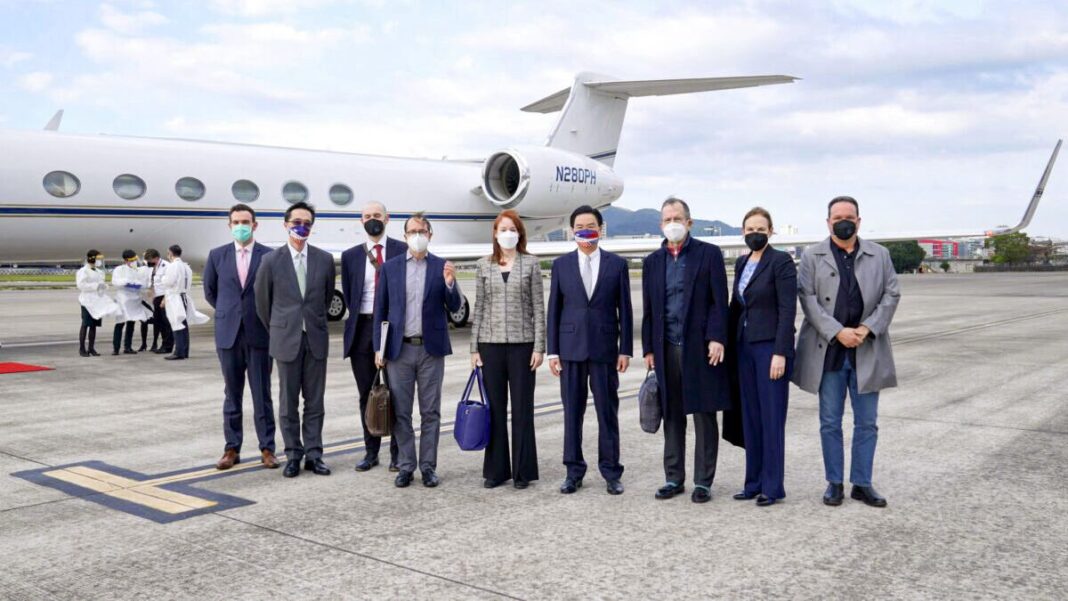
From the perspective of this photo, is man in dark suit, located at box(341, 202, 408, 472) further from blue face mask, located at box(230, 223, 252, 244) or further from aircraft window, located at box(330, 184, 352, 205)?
aircraft window, located at box(330, 184, 352, 205)

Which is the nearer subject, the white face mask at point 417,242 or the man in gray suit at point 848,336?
the man in gray suit at point 848,336

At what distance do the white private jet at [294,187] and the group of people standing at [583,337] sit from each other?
891 centimetres

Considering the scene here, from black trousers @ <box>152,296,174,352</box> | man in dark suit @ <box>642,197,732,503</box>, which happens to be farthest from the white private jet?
man in dark suit @ <box>642,197,732,503</box>

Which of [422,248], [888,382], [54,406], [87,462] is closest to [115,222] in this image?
[54,406]

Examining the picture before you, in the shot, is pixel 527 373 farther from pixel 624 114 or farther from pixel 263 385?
pixel 624 114

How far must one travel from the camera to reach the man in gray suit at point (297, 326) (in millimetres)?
6297

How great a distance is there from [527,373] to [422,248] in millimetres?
1127

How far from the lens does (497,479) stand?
5.89 m

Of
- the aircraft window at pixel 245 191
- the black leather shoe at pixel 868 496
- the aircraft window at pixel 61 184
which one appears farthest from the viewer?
the aircraft window at pixel 245 191

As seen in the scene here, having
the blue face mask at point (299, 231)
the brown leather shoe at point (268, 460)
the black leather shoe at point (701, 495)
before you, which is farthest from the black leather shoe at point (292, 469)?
the black leather shoe at point (701, 495)

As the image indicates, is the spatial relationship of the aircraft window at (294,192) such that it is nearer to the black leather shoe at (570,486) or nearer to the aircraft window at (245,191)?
the aircraft window at (245,191)

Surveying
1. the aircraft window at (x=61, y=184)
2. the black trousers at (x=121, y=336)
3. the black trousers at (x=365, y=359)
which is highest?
the aircraft window at (x=61, y=184)

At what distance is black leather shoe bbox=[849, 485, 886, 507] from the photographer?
5.28 m

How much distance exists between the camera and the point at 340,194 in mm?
17609
